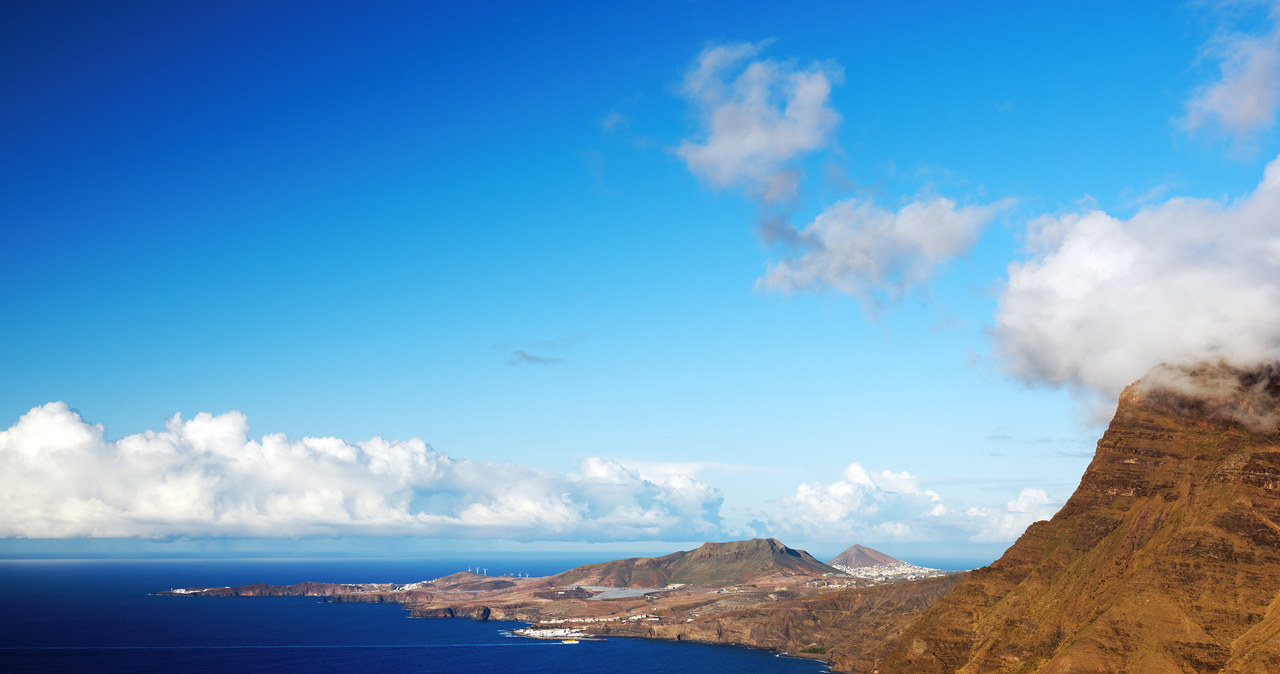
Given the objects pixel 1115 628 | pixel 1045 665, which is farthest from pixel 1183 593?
pixel 1045 665

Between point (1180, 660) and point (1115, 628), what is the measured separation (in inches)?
549

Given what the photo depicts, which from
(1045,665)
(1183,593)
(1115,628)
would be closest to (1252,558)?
(1183,593)

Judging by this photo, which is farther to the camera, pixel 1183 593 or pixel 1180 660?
pixel 1183 593

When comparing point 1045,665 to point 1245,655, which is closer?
point 1245,655

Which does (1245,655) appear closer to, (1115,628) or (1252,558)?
(1115,628)

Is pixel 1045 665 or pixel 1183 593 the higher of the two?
pixel 1183 593

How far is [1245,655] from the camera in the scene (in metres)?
166

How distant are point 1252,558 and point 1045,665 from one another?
50.3 meters

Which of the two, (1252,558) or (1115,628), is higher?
(1252,558)

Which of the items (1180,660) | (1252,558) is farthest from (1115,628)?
(1252,558)

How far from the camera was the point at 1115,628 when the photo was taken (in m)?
186

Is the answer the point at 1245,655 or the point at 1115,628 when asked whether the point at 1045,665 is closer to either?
the point at 1115,628

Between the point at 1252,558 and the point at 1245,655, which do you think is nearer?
the point at 1245,655

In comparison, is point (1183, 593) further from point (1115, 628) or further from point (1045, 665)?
point (1045, 665)
